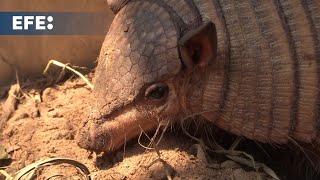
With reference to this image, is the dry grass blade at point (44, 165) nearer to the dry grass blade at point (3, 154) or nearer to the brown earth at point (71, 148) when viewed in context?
the brown earth at point (71, 148)

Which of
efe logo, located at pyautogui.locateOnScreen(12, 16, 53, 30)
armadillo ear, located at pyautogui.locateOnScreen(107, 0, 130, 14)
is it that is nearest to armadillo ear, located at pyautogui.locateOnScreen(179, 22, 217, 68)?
armadillo ear, located at pyautogui.locateOnScreen(107, 0, 130, 14)

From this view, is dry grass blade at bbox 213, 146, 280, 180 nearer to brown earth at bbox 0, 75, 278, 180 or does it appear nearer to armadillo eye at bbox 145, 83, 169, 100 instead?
brown earth at bbox 0, 75, 278, 180

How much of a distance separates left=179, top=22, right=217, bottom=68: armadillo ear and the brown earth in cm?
57

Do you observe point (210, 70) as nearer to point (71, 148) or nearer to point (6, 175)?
point (71, 148)

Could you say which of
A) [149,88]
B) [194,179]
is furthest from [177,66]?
[194,179]

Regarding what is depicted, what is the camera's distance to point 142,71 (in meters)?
3.04

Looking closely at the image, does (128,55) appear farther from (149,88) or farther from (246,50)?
(246,50)

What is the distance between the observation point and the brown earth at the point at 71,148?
3.19 metres

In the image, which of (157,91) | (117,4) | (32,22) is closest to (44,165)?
(157,91)

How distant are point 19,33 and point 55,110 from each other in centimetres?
66

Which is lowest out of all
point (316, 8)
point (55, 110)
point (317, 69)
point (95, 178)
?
point (95, 178)

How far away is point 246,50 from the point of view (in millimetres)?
3102

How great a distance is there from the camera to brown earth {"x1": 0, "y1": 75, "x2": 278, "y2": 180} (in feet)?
10.5

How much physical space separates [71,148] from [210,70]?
1037 mm
